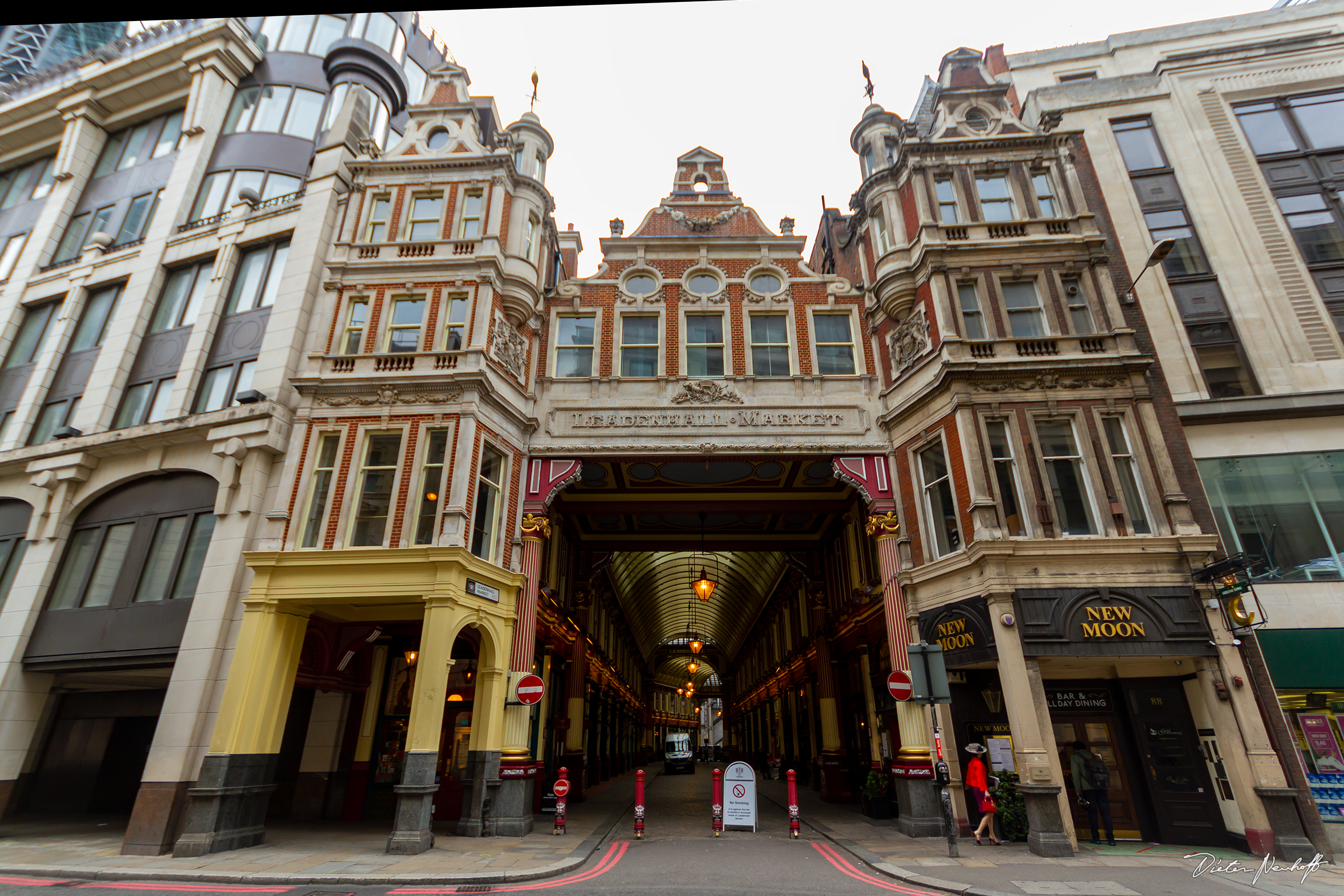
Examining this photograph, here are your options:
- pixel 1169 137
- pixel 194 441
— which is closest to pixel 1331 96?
pixel 1169 137

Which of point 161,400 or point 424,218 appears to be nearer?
point 161,400

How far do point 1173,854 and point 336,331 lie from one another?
76.7ft

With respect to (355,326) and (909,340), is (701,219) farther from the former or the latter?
(355,326)

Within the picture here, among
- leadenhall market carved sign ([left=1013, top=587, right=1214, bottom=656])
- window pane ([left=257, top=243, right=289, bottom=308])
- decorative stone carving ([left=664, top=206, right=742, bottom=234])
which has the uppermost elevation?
decorative stone carving ([left=664, top=206, right=742, bottom=234])

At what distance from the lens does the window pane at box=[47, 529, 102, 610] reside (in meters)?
18.3

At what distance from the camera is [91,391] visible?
20.4 metres

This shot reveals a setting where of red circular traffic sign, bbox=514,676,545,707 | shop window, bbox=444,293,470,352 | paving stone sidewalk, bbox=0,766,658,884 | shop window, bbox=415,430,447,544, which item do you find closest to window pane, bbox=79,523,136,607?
paving stone sidewalk, bbox=0,766,658,884

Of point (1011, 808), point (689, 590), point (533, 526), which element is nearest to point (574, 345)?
point (533, 526)

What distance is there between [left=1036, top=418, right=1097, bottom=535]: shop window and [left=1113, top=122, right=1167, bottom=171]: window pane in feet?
32.7

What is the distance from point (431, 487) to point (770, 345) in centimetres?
1082

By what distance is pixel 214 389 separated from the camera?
1933 centimetres

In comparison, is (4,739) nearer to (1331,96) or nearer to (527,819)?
(527,819)

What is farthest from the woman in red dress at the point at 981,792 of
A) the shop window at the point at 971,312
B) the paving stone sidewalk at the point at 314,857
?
the shop window at the point at 971,312

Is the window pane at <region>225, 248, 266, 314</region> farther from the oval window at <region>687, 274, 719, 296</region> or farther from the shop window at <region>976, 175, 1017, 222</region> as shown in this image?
the shop window at <region>976, 175, 1017, 222</region>
